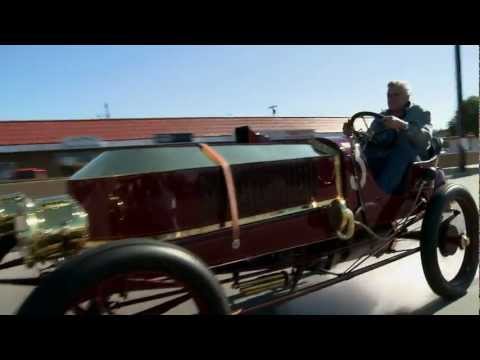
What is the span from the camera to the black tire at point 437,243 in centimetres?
286

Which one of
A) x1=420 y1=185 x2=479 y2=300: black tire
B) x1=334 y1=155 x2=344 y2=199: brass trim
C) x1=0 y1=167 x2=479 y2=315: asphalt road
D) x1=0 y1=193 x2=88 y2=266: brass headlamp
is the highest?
x1=334 y1=155 x2=344 y2=199: brass trim

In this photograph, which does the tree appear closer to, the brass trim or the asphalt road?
the asphalt road

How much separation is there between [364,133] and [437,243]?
980 millimetres

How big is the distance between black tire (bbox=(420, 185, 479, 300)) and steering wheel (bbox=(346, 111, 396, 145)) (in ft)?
2.14

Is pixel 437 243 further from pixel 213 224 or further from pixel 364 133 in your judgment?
pixel 213 224

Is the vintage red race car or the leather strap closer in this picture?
the vintage red race car

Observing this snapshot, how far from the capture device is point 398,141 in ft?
10.6

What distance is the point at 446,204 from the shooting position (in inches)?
116

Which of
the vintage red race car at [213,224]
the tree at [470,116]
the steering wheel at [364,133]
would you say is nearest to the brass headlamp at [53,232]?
the vintage red race car at [213,224]

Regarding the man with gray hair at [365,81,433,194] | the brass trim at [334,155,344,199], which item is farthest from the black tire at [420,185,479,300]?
the brass trim at [334,155,344,199]

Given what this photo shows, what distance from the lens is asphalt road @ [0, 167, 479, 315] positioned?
3.00m

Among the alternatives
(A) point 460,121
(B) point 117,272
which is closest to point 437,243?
(B) point 117,272

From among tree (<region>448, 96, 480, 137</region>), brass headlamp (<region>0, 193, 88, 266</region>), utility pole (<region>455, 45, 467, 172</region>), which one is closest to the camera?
brass headlamp (<region>0, 193, 88, 266</region>)

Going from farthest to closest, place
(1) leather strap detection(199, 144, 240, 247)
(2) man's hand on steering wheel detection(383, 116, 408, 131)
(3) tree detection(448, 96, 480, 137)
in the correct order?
(3) tree detection(448, 96, 480, 137) < (2) man's hand on steering wheel detection(383, 116, 408, 131) < (1) leather strap detection(199, 144, 240, 247)
